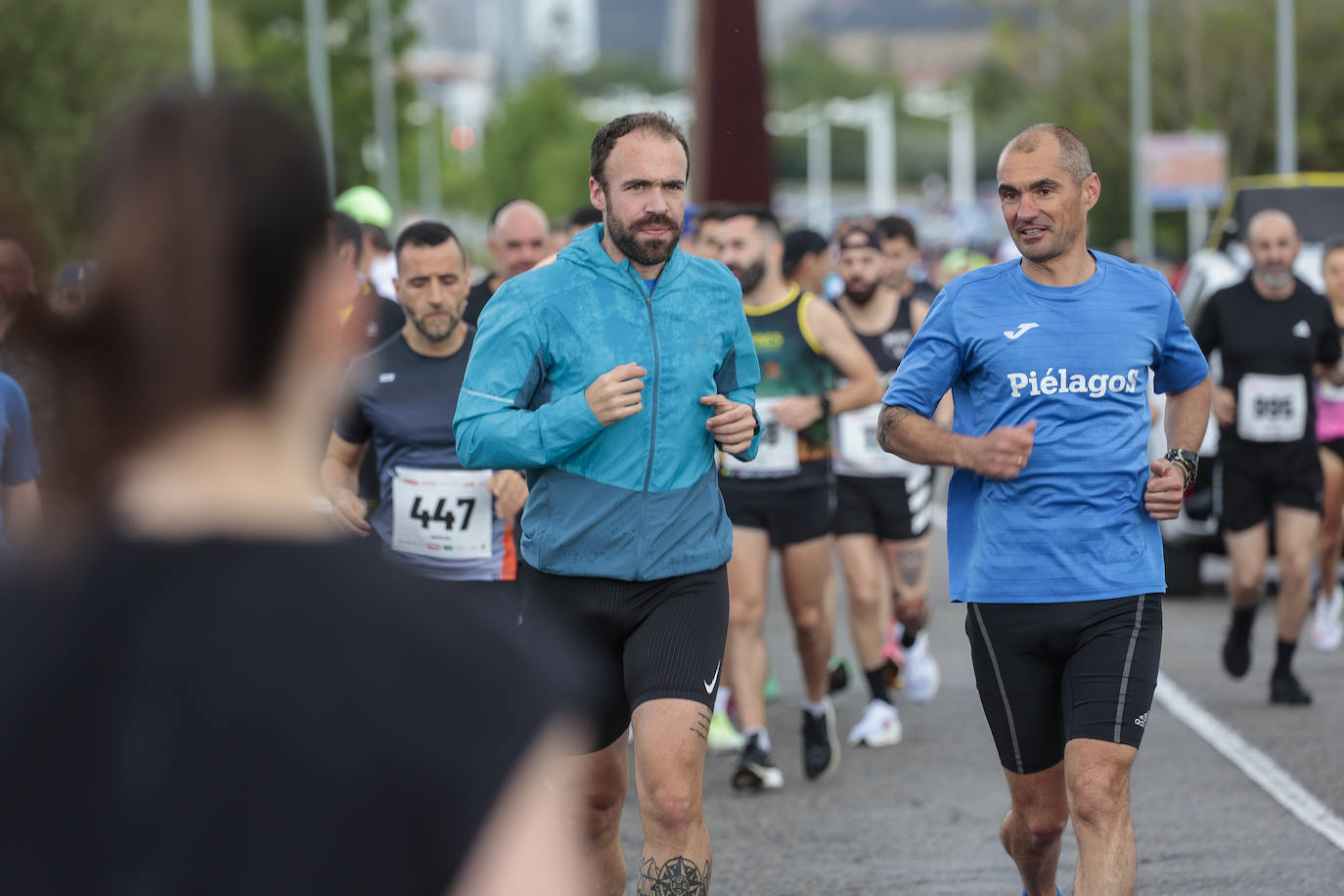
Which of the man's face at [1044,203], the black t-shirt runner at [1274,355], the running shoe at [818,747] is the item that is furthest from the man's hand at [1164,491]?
the black t-shirt runner at [1274,355]

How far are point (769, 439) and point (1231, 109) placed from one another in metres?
40.2

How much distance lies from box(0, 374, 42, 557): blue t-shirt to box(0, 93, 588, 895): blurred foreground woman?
4712 millimetres

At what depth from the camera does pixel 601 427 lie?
486 centimetres

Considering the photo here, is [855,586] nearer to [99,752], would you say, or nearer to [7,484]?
[7,484]

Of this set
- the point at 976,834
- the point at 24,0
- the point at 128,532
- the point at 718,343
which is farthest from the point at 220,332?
the point at 24,0

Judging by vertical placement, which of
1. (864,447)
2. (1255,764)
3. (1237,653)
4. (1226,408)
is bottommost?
(1255,764)

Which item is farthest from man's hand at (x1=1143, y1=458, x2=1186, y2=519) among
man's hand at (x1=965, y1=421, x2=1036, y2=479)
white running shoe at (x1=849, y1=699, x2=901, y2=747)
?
white running shoe at (x1=849, y1=699, x2=901, y2=747)

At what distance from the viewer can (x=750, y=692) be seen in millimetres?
7824

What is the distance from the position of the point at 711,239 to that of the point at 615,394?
3.76m

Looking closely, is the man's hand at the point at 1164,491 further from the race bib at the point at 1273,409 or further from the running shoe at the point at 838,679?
the race bib at the point at 1273,409

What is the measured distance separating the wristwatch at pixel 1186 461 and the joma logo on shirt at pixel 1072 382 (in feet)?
0.94

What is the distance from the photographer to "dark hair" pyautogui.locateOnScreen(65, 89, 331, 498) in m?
1.50

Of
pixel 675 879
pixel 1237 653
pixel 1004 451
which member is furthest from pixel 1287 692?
pixel 675 879

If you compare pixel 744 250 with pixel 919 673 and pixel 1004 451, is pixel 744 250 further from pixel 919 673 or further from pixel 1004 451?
pixel 1004 451
